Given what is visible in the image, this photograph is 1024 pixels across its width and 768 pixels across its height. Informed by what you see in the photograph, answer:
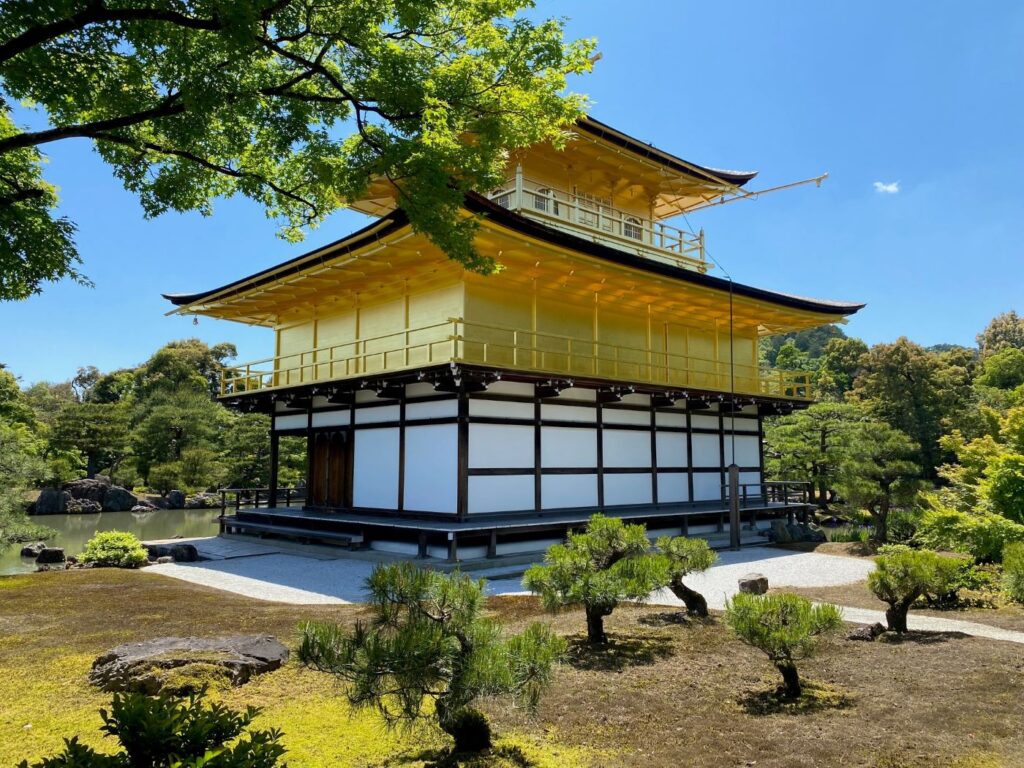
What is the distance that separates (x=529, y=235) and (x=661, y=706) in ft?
32.6

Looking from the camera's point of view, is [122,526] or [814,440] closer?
[814,440]

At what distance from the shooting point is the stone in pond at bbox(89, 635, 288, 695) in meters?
5.05

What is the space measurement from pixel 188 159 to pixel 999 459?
1212cm

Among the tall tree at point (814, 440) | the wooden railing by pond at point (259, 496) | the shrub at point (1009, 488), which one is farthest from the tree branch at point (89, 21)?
the tall tree at point (814, 440)

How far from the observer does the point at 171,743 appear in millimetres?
2635

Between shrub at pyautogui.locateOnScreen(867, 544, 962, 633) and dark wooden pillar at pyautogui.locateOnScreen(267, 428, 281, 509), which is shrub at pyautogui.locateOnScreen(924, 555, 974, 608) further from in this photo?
dark wooden pillar at pyautogui.locateOnScreen(267, 428, 281, 509)

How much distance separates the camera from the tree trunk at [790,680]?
505cm

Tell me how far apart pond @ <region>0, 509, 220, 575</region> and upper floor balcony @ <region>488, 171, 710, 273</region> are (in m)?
14.9

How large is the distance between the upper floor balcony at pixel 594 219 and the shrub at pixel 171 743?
564 inches

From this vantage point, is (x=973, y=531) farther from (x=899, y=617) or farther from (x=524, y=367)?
(x=524, y=367)

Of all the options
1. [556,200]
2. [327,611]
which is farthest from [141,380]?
[327,611]


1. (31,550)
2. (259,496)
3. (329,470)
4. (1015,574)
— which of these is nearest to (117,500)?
(259,496)

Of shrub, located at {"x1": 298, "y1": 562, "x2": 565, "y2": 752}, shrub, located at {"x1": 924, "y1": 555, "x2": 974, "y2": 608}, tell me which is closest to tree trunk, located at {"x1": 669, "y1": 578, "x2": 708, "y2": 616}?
shrub, located at {"x1": 924, "y1": 555, "x2": 974, "y2": 608}

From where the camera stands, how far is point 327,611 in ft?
28.1
